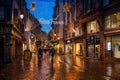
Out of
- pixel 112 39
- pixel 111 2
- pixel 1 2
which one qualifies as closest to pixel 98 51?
pixel 112 39

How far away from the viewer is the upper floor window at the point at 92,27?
42.3 meters

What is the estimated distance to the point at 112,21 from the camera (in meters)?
36.1

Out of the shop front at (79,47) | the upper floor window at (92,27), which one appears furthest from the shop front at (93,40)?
the shop front at (79,47)

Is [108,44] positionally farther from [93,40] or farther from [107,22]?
[93,40]

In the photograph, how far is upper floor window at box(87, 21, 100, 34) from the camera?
139ft

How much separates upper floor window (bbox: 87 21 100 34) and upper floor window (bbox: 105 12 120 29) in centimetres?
376

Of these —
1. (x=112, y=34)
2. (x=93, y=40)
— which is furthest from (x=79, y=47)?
(x=112, y=34)

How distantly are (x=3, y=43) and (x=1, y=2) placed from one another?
5624 mm

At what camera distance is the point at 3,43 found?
118 feet

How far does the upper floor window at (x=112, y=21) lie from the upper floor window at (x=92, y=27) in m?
3.76

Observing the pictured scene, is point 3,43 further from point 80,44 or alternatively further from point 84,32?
point 80,44

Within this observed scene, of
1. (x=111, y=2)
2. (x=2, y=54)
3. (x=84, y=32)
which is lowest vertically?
(x=2, y=54)

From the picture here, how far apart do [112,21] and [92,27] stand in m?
9.01

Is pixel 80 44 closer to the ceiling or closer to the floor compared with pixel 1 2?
closer to the floor
